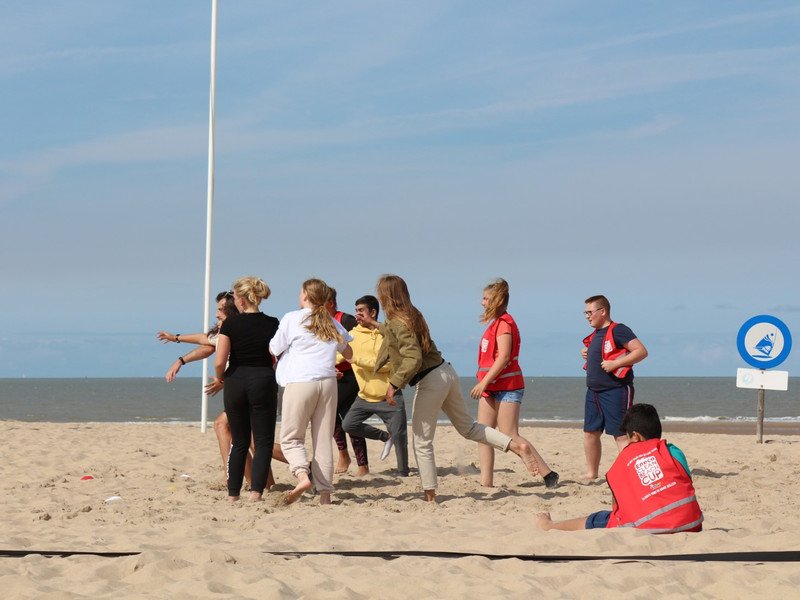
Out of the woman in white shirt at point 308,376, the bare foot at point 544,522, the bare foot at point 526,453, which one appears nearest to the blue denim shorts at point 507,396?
the bare foot at point 526,453

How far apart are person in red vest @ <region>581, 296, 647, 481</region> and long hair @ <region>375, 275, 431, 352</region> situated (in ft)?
6.27

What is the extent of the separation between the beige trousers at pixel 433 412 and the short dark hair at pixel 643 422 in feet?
6.58

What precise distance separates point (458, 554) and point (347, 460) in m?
4.21

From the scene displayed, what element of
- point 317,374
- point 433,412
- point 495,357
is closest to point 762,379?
point 495,357

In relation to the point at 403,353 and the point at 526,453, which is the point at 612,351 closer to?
the point at 526,453

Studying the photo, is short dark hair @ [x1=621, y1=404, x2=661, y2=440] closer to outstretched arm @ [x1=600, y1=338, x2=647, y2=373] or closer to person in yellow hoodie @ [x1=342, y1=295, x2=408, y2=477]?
outstretched arm @ [x1=600, y1=338, x2=647, y2=373]

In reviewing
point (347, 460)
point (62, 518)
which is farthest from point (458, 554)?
point (347, 460)

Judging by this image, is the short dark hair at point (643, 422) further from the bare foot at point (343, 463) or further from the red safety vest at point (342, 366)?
the bare foot at point (343, 463)

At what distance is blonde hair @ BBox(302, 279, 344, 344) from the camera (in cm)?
706

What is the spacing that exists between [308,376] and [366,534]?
55.0 inches

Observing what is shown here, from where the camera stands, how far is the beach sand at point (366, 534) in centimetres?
447

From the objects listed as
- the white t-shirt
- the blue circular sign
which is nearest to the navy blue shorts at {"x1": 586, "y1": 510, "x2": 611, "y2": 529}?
the white t-shirt

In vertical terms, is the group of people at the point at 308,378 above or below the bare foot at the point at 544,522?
above

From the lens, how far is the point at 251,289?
727 cm
